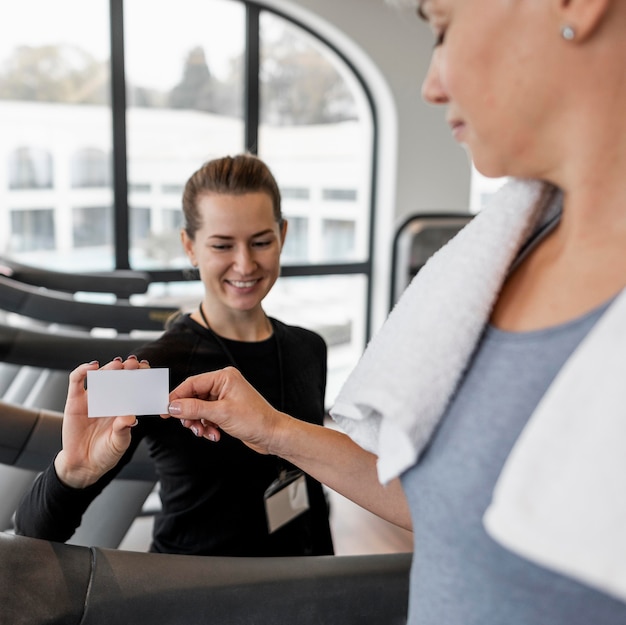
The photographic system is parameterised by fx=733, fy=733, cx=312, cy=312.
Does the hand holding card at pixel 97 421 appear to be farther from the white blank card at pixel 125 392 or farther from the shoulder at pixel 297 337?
the shoulder at pixel 297 337

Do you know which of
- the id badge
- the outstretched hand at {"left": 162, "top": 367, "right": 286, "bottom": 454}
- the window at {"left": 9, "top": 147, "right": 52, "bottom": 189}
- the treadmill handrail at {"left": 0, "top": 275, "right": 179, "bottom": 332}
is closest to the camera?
the outstretched hand at {"left": 162, "top": 367, "right": 286, "bottom": 454}

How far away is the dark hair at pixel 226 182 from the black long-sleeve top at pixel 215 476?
0.18 meters

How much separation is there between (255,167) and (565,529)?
34.3 inches

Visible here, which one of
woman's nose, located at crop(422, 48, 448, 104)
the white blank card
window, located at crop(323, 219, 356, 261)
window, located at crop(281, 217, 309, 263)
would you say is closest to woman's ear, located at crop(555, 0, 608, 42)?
woman's nose, located at crop(422, 48, 448, 104)

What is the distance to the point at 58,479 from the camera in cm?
87

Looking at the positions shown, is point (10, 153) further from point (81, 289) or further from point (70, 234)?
point (81, 289)

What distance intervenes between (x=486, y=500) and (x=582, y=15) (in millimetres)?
341

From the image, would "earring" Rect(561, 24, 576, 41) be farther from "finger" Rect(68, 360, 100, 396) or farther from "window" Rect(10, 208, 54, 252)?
"window" Rect(10, 208, 54, 252)

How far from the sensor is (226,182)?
1.14 metres

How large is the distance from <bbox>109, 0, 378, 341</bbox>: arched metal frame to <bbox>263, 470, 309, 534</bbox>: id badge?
8.85 ft

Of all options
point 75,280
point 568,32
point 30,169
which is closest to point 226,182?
point 568,32

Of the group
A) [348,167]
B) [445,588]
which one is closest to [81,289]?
→ [445,588]

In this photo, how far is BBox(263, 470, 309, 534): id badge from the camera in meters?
1.00

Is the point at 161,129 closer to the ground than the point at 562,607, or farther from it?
farther from it
